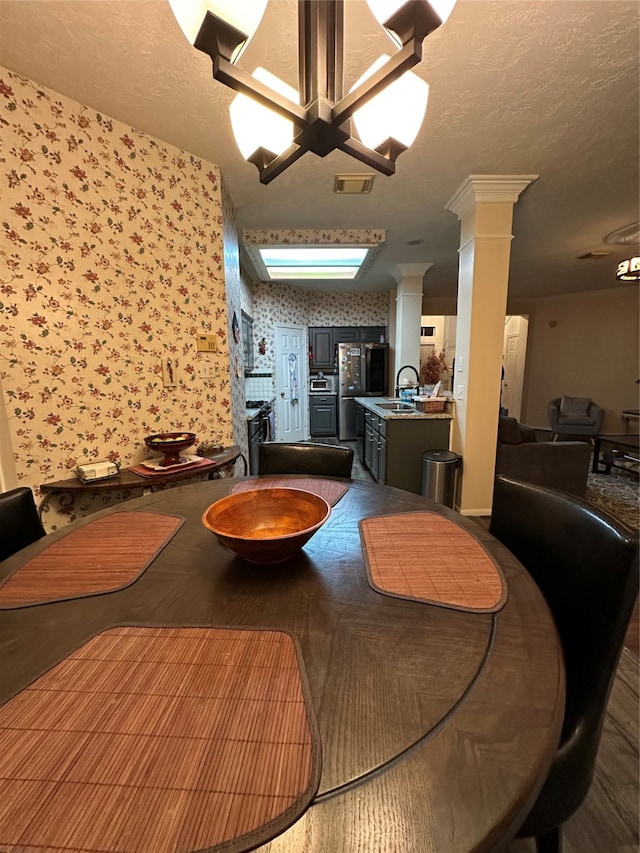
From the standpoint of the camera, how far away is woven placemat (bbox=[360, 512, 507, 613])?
0.74 m

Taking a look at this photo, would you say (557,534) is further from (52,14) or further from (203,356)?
(52,14)

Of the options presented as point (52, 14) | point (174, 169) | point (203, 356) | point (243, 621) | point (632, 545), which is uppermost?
point (52, 14)

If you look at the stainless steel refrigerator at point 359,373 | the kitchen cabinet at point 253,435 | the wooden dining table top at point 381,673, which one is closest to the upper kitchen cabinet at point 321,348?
the stainless steel refrigerator at point 359,373

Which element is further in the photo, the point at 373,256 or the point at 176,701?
the point at 373,256

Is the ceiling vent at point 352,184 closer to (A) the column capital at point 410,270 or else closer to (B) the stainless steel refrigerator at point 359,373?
(A) the column capital at point 410,270

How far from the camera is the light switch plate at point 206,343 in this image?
7.32 ft

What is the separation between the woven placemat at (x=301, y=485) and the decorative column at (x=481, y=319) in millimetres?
1709

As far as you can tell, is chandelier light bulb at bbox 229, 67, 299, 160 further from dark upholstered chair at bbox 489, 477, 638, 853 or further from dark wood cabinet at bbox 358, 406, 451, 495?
dark wood cabinet at bbox 358, 406, 451, 495

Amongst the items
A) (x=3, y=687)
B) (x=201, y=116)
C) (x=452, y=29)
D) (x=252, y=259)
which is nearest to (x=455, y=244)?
(x=252, y=259)

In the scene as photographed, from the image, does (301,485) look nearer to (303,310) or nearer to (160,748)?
(160,748)

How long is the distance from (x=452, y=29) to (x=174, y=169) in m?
1.57

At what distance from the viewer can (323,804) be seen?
1.27ft

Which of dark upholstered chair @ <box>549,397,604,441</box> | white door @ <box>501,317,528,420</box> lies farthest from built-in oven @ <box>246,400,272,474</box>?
white door @ <box>501,317,528,420</box>

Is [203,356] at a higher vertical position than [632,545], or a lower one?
higher
